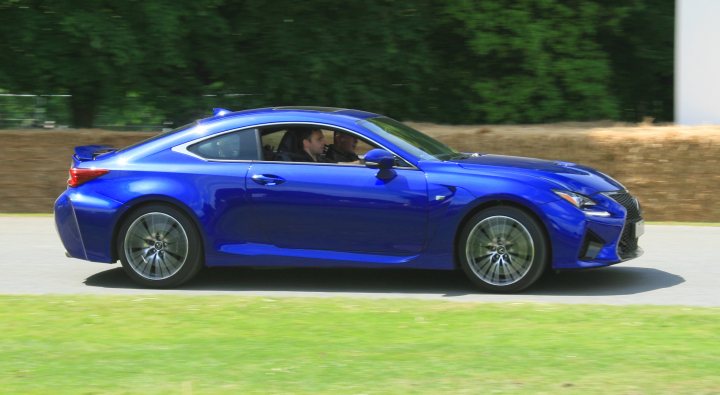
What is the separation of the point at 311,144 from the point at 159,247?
4.80 ft

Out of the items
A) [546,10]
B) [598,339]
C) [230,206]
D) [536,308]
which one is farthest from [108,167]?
[546,10]

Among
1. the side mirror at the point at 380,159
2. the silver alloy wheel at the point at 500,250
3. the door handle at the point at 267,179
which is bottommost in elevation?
the silver alloy wheel at the point at 500,250

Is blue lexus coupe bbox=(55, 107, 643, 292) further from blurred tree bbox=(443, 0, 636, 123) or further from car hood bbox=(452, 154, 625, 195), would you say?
blurred tree bbox=(443, 0, 636, 123)

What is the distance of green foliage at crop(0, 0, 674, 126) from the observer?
1997 cm

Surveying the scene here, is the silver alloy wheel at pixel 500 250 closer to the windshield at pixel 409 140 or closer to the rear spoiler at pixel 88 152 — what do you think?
the windshield at pixel 409 140

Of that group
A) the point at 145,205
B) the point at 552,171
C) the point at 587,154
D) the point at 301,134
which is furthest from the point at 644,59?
the point at 145,205

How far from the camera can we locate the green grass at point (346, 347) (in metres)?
6.23

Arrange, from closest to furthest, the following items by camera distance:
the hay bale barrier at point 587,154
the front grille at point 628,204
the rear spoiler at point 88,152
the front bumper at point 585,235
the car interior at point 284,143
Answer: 1. the front bumper at point 585,235
2. the front grille at point 628,204
3. the car interior at point 284,143
4. the rear spoiler at point 88,152
5. the hay bale barrier at point 587,154

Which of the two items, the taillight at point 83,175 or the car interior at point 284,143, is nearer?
the car interior at point 284,143

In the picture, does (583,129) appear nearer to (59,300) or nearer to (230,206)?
(230,206)

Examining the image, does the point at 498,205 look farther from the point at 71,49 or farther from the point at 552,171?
the point at 71,49

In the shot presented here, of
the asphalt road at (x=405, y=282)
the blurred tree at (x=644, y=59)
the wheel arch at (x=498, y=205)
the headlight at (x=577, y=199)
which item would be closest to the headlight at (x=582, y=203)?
the headlight at (x=577, y=199)

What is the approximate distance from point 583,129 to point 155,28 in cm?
739

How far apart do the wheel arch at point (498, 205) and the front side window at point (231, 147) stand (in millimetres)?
1737
